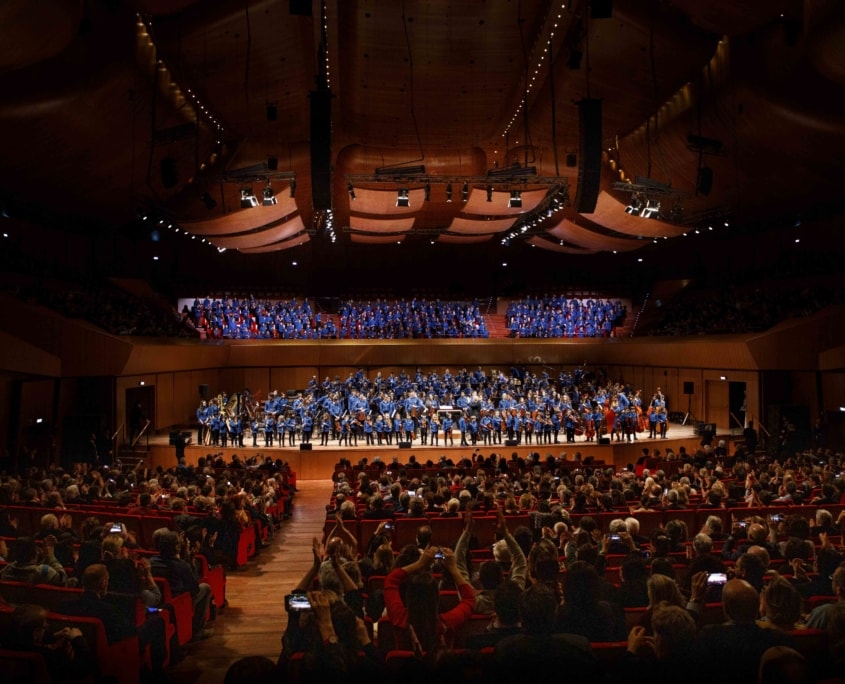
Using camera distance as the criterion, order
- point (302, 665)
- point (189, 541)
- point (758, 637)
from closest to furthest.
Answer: point (302, 665) → point (758, 637) → point (189, 541)

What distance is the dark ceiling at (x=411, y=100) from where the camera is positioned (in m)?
11.0

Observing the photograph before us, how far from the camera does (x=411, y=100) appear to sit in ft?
47.1

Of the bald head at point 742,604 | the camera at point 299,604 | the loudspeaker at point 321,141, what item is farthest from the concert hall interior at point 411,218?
the bald head at point 742,604

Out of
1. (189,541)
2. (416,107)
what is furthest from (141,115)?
(189,541)

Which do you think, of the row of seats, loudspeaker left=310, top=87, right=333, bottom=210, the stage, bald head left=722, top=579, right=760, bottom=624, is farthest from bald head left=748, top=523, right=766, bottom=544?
the stage

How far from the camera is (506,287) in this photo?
2869 cm

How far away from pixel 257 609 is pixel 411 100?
10.9 metres

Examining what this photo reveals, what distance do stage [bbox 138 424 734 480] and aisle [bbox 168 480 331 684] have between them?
466cm

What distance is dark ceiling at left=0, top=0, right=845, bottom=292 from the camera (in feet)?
36.2

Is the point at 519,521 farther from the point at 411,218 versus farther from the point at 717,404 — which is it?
the point at 411,218

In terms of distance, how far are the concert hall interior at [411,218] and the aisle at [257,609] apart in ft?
15.4

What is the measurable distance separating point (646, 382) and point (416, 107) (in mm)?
12364

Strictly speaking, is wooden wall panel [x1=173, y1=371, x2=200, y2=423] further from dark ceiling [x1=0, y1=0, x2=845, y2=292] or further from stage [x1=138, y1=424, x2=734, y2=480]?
dark ceiling [x1=0, y1=0, x2=845, y2=292]

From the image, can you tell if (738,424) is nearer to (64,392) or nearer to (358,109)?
(358,109)
